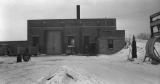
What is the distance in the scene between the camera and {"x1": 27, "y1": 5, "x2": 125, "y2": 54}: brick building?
3912cm

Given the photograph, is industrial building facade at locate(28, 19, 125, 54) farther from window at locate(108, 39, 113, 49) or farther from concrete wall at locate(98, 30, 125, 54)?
window at locate(108, 39, 113, 49)

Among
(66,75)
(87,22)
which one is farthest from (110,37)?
(66,75)

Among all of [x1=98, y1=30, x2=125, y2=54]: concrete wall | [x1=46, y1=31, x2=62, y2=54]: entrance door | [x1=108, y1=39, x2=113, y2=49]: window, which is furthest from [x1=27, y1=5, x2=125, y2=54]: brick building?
[x1=108, y1=39, x2=113, y2=49]: window

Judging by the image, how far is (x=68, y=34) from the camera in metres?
39.7

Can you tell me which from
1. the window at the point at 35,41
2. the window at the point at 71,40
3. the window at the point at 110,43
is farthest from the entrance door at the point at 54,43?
the window at the point at 110,43

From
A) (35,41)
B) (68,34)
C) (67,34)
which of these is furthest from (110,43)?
(35,41)

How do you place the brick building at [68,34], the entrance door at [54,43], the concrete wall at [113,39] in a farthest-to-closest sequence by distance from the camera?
the entrance door at [54,43] < the brick building at [68,34] < the concrete wall at [113,39]

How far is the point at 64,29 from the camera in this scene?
131 feet

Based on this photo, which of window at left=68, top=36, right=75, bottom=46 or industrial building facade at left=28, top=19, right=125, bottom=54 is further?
window at left=68, top=36, right=75, bottom=46

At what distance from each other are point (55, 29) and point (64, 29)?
65.5 inches

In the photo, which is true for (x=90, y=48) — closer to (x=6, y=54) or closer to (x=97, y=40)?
(x=97, y=40)

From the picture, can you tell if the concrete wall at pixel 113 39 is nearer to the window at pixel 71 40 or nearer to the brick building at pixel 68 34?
the brick building at pixel 68 34

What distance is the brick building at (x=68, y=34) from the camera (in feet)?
128

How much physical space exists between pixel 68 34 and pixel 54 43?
118 inches
